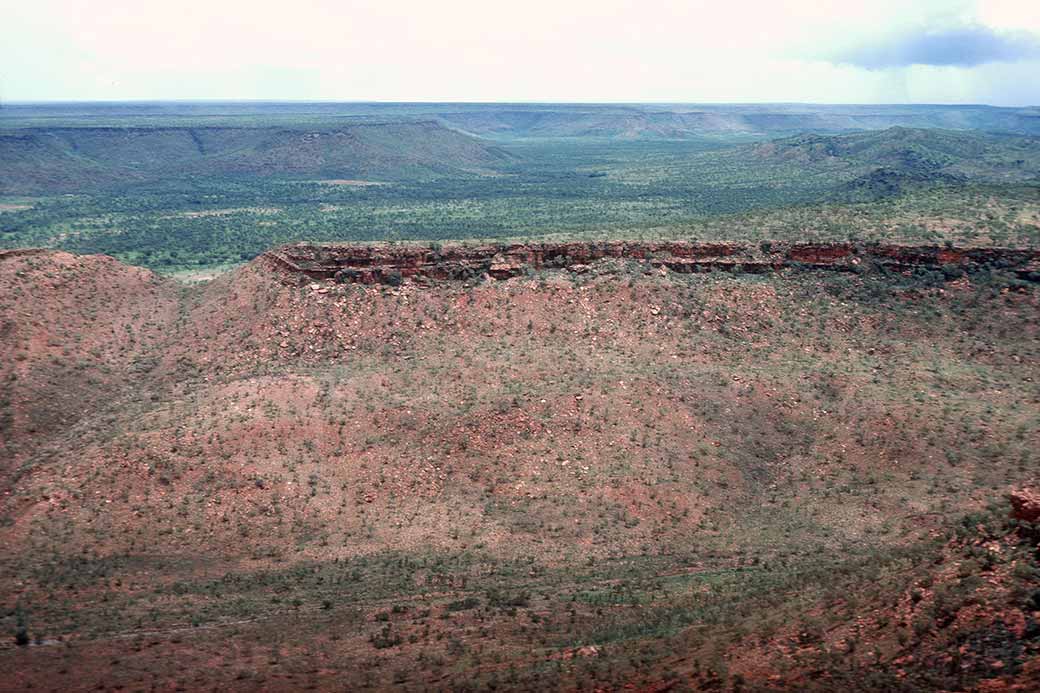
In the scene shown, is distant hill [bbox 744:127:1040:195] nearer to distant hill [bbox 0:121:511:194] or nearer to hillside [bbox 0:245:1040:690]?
distant hill [bbox 0:121:511:194]

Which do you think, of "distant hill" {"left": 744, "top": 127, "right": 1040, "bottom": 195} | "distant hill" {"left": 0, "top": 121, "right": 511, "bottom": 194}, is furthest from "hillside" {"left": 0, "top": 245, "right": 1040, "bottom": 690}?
"distant hill" {"left": 0, "top": 121, "right": 511, "bottom": 194}

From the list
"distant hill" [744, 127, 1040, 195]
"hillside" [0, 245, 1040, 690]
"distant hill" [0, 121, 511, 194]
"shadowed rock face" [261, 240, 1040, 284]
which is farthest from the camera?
"distant hill" [0, 121, 511, 194]

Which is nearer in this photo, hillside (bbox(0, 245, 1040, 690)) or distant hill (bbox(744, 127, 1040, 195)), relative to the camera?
hillside (bbox(0, 245, 1040, 690))

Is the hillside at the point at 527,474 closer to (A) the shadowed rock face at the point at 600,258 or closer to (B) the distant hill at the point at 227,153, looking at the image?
(A) the shadowed rock face at the point at 600,258

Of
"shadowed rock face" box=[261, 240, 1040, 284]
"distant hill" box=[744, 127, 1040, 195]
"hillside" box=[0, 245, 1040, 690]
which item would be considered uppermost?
"distant hill" box=[744, 127, 1040, 195]

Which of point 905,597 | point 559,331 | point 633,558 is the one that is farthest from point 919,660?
point 559,331

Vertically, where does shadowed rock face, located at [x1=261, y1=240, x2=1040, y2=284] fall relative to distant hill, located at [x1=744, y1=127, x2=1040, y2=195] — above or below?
below

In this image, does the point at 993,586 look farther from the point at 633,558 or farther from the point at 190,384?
the point at 190,384
